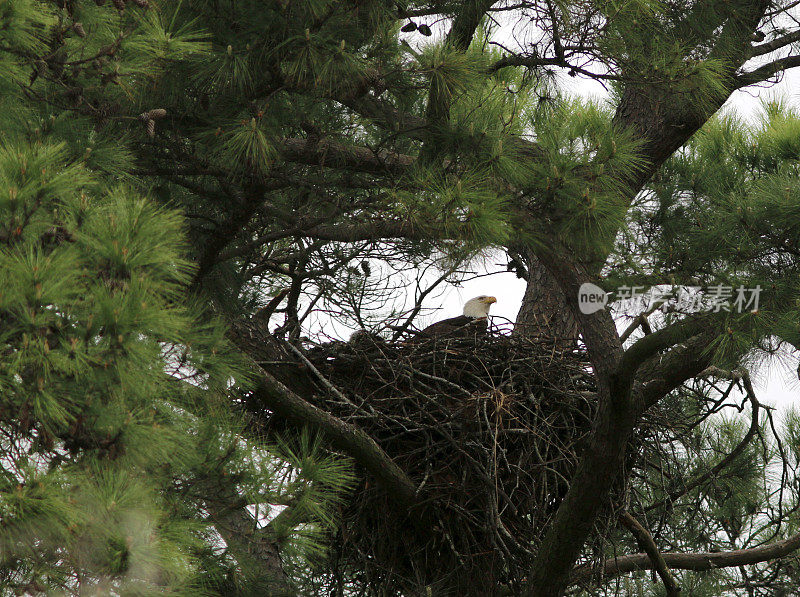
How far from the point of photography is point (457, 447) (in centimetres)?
345

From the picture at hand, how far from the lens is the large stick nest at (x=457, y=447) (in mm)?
3490

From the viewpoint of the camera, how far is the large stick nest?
3.49 metres

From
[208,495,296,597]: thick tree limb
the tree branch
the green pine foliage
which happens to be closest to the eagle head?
the tree branch

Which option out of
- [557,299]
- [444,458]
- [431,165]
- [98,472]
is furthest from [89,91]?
[557,299]

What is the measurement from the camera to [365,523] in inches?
143

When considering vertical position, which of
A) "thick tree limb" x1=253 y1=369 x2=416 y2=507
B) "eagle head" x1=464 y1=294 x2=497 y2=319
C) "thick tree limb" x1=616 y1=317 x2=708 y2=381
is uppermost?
"eagle head" x1=464 y1=294 x2=497 y2=319

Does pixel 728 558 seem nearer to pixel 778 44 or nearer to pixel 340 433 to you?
pixel 340 433

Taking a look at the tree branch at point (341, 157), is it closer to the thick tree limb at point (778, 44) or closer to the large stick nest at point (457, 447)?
the large stick nest at point (457, 447)

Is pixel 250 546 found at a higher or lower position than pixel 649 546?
lower

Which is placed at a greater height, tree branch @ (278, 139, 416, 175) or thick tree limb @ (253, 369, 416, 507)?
tree branch @ (278, 139, 416, 175)

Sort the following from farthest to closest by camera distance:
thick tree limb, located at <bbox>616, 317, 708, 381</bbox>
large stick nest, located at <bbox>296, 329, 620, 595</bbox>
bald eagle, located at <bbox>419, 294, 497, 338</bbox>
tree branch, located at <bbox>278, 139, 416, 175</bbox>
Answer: bald eagle, located at <bbox>419, 294, 497, 338</bbox>, large stick nest, located at <bbox>296, 329, 620, 595</bbox>, tree branch, located at <bbox>278, 139, 416, 175</bbox>, thick tree limb, located at <bbox>616, 317, 708, 381</bbox>

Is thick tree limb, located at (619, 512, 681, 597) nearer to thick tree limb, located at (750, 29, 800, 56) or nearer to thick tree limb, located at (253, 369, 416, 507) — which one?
thick tree limb, located at (253, 369, 416, 507)

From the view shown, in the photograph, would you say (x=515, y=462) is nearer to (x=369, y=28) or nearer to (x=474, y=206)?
(x=474, y=206)

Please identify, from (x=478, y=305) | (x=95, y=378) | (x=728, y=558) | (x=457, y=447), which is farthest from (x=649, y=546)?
(x=95, y=378)
